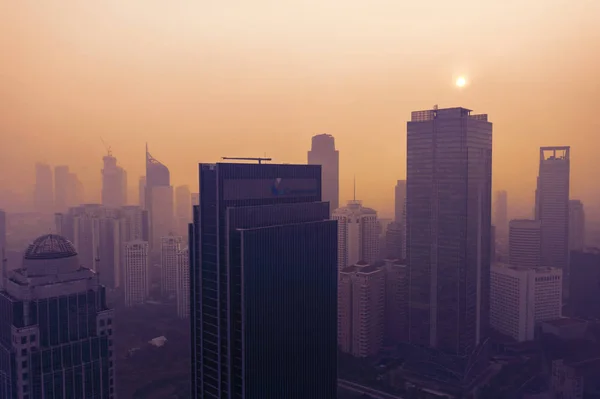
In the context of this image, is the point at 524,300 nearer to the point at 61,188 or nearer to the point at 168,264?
the point at 168,264

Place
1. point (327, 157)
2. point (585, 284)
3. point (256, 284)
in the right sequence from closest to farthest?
1. point (256, 284)
2. point (585, 284)
3. point (327, 157)

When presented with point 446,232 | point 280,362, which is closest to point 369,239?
point 446,232

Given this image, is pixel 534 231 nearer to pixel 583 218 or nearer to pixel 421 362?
pixel 583 218

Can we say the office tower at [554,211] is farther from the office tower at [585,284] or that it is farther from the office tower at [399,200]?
the office tower at [399,200]

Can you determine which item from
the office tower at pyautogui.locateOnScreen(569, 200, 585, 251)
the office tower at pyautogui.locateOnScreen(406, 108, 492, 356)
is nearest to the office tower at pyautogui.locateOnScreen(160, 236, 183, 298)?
the office tower at pyautogui.locateOnScreen(406, 108, 492, 356)

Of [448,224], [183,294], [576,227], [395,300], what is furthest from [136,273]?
[576,227]

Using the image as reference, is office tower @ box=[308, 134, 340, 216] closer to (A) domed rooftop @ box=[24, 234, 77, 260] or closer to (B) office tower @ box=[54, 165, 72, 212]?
(B) office tower @ box=[54, 165, 72, 212]

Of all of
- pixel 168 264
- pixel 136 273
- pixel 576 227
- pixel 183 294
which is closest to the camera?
pixel 183 294
